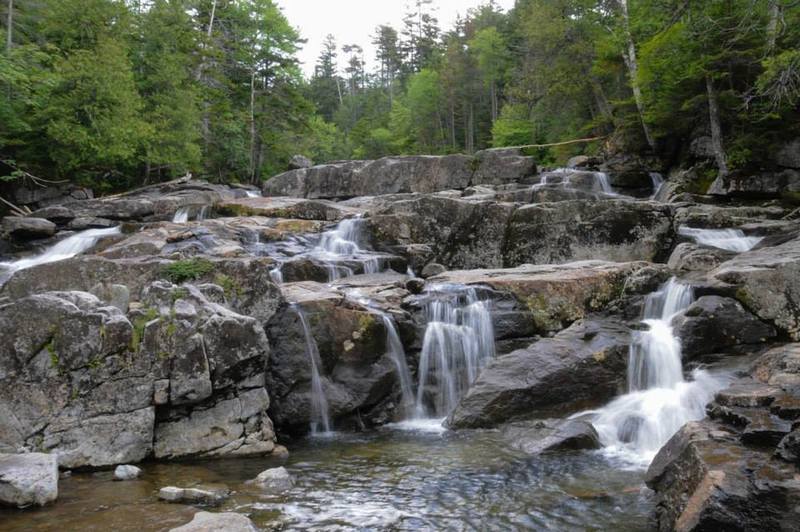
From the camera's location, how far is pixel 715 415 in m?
6.67

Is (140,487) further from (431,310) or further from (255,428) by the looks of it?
(431,310)

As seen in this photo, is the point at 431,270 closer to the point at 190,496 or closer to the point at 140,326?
the point at 140,326

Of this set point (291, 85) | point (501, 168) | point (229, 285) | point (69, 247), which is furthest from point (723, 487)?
point (291, 85)

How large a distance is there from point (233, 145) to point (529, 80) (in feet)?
65.9

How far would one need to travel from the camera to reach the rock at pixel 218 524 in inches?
213

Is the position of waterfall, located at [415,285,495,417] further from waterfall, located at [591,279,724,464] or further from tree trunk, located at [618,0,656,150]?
tree trunk, located at [618,0,656,150]

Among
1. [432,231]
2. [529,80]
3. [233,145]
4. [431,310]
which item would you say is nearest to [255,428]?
[431,310]

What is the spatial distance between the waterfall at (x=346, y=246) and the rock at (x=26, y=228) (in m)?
10.0

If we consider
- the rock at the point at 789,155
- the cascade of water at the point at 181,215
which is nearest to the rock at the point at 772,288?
the rock at the point at 789,155

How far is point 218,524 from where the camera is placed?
5.51 meters

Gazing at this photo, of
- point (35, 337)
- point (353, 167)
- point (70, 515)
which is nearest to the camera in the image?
point (70, 515)

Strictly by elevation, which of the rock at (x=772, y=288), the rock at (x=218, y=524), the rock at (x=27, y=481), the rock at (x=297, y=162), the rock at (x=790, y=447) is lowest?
the rock at (x=218, y=524)

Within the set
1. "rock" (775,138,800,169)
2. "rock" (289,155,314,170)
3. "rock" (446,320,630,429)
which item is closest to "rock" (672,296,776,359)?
"rock" (446,320,630,429)

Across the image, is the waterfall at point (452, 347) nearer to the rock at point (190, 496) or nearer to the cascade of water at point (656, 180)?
the rock at point (190, 496)
